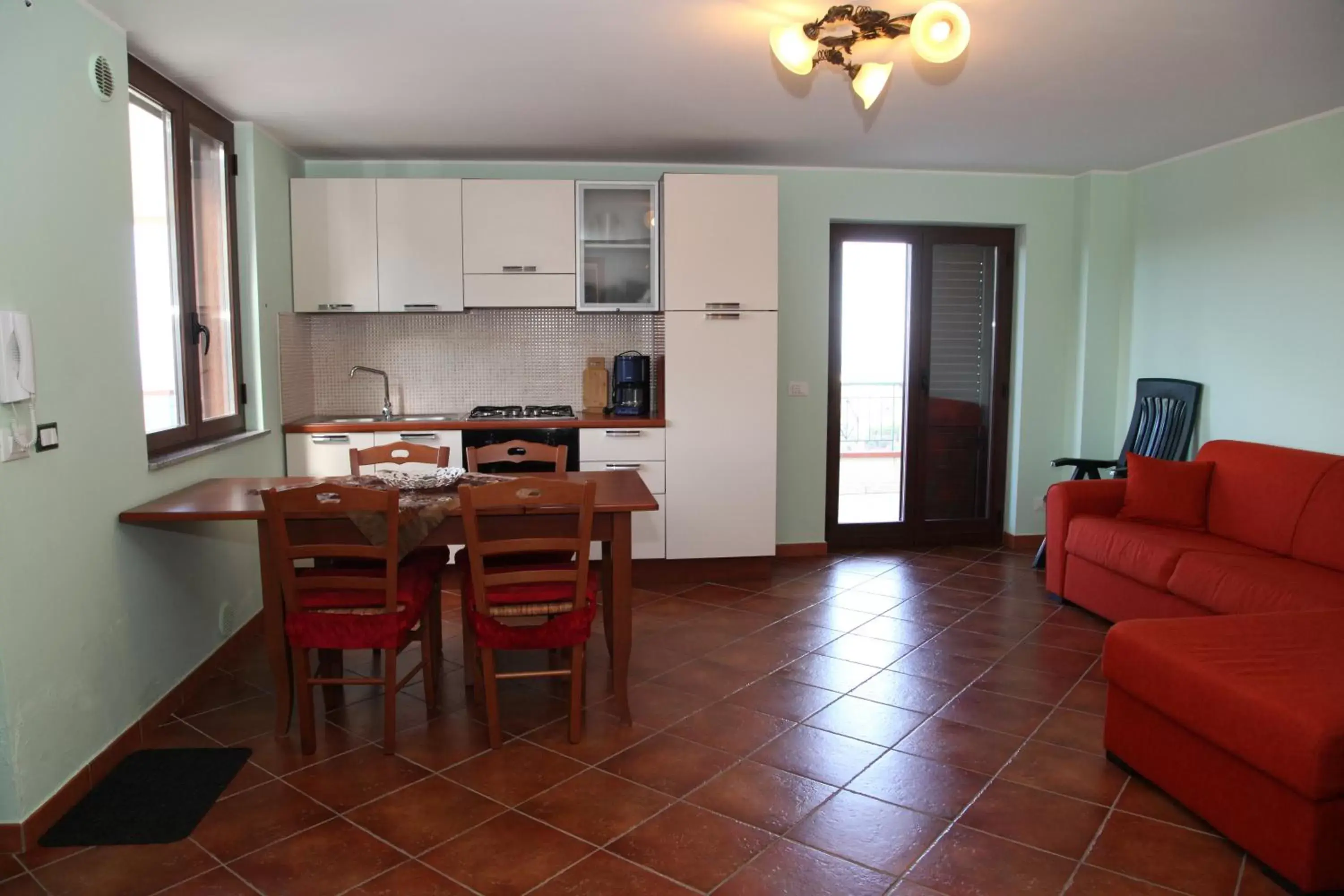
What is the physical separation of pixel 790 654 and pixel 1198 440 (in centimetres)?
283

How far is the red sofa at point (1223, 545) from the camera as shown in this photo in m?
3.51

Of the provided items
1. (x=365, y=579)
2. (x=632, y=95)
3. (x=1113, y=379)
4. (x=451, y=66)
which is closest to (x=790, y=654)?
(x=365, y=579)

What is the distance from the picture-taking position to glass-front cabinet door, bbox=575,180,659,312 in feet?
16.8

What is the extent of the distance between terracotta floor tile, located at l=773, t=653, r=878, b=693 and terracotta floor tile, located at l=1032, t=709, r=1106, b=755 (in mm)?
717

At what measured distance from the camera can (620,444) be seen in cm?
502

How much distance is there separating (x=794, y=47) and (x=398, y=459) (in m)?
2.43

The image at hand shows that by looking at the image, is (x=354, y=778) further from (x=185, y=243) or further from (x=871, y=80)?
(x=871, y=80)

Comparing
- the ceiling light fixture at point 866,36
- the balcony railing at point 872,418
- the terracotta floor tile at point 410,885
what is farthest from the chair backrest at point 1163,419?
the terracotta floor tile at point 410,885

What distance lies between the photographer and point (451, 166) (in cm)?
529

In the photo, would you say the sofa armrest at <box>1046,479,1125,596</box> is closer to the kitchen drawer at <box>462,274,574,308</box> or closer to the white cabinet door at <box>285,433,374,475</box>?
the kitchen drawer at <box>462,274,574,308</box>

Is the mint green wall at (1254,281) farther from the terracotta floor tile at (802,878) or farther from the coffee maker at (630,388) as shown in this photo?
the terracotta floor tile at (802,878)

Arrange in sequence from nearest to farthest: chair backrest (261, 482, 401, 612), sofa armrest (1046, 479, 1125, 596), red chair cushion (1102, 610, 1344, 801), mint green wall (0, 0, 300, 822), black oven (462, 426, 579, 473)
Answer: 1. red chair cushion (1102, 610, 1344, 801)
2. mint green wall (0, 0, 300, 822)
3. chair backrest (261, 482, 401, 612)
4. sofa armrest (1046, 479, 1125, 596)
5. black oven (462, 426, 579, 473)

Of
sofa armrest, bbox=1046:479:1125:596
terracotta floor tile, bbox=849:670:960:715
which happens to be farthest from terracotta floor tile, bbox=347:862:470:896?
sofa armrest, bbox=1046:479:1125:596

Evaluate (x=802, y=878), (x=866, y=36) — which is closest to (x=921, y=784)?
(x=802, y=878)
